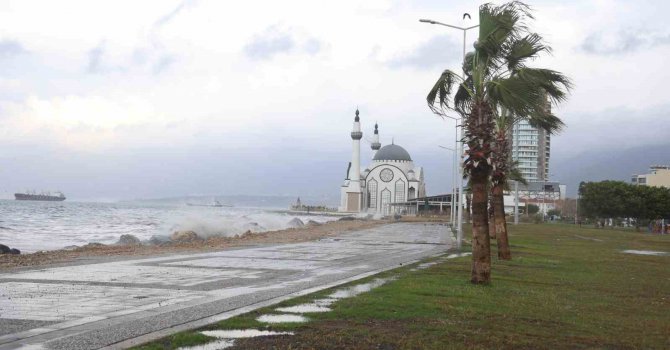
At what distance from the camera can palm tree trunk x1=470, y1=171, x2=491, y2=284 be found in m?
14.6

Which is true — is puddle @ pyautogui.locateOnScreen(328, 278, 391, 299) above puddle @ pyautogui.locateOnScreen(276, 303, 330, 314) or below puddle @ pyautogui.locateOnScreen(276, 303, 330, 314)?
below

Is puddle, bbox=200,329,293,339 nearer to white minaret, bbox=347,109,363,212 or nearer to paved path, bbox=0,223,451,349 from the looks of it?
paved path, bbox=0,223,451,349

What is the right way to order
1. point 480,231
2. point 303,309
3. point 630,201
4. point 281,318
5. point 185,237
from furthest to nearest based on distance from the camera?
point 630,201 < point 185,237 < point 480,231 < point 303,309 < point 281,318

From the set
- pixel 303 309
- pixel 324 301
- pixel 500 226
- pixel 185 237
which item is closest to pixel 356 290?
pixel 324 301

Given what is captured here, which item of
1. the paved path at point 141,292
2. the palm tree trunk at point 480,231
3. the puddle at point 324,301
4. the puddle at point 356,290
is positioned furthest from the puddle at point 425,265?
the puddle at point 324,301

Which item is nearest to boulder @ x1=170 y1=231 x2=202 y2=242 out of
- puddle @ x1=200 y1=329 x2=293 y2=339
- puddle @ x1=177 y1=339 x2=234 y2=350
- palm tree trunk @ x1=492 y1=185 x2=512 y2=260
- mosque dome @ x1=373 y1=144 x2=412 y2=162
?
palm tree trunk @ x1=492 y1=185 x2=512 y2=260

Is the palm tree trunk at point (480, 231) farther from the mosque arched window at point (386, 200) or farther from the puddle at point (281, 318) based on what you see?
the mosque arched window at point (386, 200)

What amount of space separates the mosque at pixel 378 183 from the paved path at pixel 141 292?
138 metres

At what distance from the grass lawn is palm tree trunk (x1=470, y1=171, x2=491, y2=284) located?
0.42m

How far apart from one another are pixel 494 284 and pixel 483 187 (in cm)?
224

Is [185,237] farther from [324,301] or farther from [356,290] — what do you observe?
[324,301]

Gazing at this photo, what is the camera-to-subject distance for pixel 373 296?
12.2 m

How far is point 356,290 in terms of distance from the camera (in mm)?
13383

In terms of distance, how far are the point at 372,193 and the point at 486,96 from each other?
150724mm
